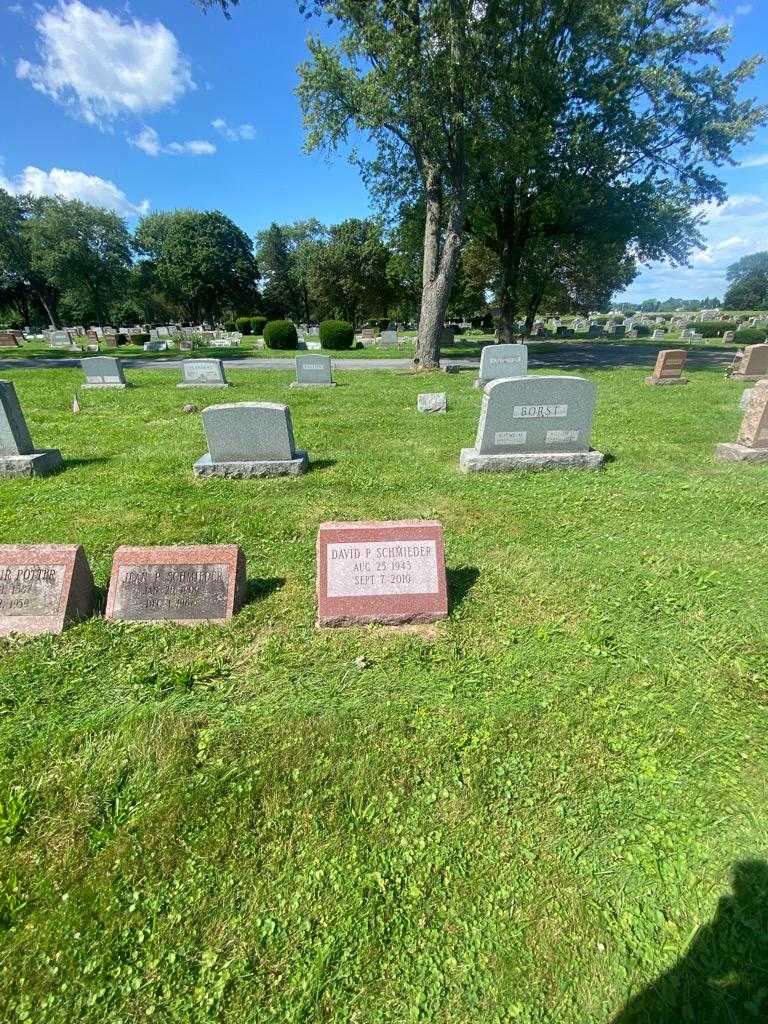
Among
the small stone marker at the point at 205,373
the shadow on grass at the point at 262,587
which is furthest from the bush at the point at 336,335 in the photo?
the shadow on grass at the point at 262,587

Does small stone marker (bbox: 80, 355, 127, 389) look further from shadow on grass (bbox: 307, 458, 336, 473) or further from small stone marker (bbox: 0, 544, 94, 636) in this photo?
small stone marker (bbox: 0, 544, 94, 636)

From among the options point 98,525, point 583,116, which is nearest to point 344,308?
point 583,116

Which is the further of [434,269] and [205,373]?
[434,269]

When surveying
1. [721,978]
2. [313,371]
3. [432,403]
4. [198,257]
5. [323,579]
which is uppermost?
[198,257]

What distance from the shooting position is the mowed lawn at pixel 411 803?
1703 millimetres

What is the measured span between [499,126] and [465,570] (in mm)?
17136

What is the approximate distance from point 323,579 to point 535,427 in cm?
447

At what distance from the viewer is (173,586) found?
3428 mm

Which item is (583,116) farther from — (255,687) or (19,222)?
(19,222)

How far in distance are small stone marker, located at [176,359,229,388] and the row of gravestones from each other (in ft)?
43.7

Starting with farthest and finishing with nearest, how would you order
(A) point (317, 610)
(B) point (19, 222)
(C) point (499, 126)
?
(B) point (19, 222)
(C) point (499, 126)
(A) point (317, 610)

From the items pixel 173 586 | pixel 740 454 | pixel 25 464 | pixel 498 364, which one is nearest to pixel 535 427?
pixel 740 454

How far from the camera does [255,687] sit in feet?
9.51

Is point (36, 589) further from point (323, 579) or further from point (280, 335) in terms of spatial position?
point (280, 335)
